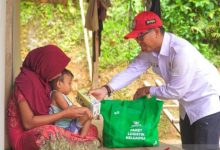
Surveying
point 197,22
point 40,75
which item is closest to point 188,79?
point 40,75

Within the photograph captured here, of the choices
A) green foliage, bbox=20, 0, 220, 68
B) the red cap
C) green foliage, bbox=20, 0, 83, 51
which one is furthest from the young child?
green foliage, bbox=20, 0, 83, 51

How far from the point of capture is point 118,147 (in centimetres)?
293

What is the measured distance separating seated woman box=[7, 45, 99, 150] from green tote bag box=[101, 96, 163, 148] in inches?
13.7

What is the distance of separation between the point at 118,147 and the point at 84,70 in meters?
6.35

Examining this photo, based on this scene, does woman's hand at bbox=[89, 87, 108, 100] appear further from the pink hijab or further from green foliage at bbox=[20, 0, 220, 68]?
green foliage at bbox=[20, 0, 220, 68]

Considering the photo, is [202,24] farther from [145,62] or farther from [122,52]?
[145,62]

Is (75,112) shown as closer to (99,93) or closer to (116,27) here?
(99,93)

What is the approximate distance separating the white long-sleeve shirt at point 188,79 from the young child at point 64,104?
62 centimetres

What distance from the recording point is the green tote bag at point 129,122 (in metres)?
2.91

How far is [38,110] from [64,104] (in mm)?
175

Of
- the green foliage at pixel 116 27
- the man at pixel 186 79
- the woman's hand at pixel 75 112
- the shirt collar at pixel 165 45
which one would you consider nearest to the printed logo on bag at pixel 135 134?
the man at pixel 186 79

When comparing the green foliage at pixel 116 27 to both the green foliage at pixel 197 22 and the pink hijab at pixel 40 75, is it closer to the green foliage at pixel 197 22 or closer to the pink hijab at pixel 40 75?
the green foliage at pixel 197 22

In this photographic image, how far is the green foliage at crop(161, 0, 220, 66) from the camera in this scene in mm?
9516

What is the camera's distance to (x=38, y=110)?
2545 mm
